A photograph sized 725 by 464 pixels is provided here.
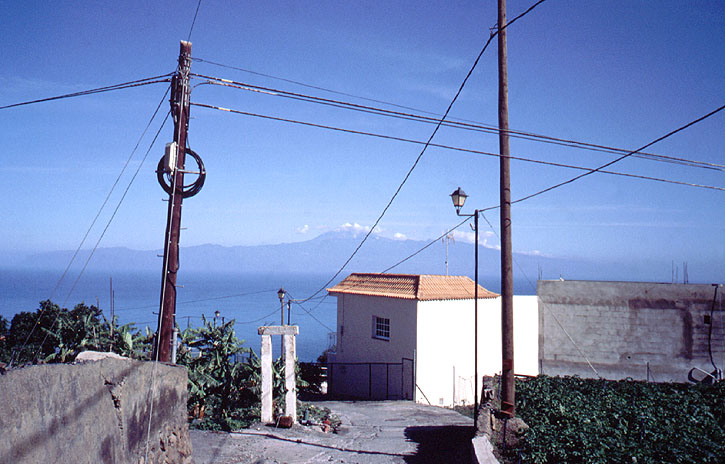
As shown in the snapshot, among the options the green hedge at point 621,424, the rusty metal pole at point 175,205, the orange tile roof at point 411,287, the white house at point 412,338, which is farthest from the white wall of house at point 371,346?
the rusty metal pole at point 175,205

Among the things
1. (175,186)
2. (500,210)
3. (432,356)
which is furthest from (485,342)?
(175,186)

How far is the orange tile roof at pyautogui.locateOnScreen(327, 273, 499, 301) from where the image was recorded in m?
21.6

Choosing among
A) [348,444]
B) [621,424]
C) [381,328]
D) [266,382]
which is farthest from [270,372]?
[381,328]

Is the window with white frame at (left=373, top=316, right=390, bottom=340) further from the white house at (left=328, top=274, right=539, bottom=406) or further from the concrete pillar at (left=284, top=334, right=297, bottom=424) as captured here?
the concrete pillar at (left=284, top=334, right=297, bottom=424)

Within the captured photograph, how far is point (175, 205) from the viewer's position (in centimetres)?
898

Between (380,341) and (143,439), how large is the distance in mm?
17025

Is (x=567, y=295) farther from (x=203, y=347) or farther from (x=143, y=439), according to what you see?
(x=143, y=439)

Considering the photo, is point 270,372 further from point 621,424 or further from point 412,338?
point 412,338

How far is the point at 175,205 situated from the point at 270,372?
19.1ft

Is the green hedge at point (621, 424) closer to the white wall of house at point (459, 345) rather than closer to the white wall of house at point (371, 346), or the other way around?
the white wall of house at point (459, 345)

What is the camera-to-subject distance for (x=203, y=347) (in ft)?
49.1

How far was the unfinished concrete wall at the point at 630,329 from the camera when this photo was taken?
81.5 ft

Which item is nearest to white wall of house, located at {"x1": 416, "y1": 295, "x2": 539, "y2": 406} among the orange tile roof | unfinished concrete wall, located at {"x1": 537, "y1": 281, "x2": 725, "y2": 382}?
the orange tile roof

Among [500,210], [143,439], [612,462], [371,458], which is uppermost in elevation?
[500,210]
